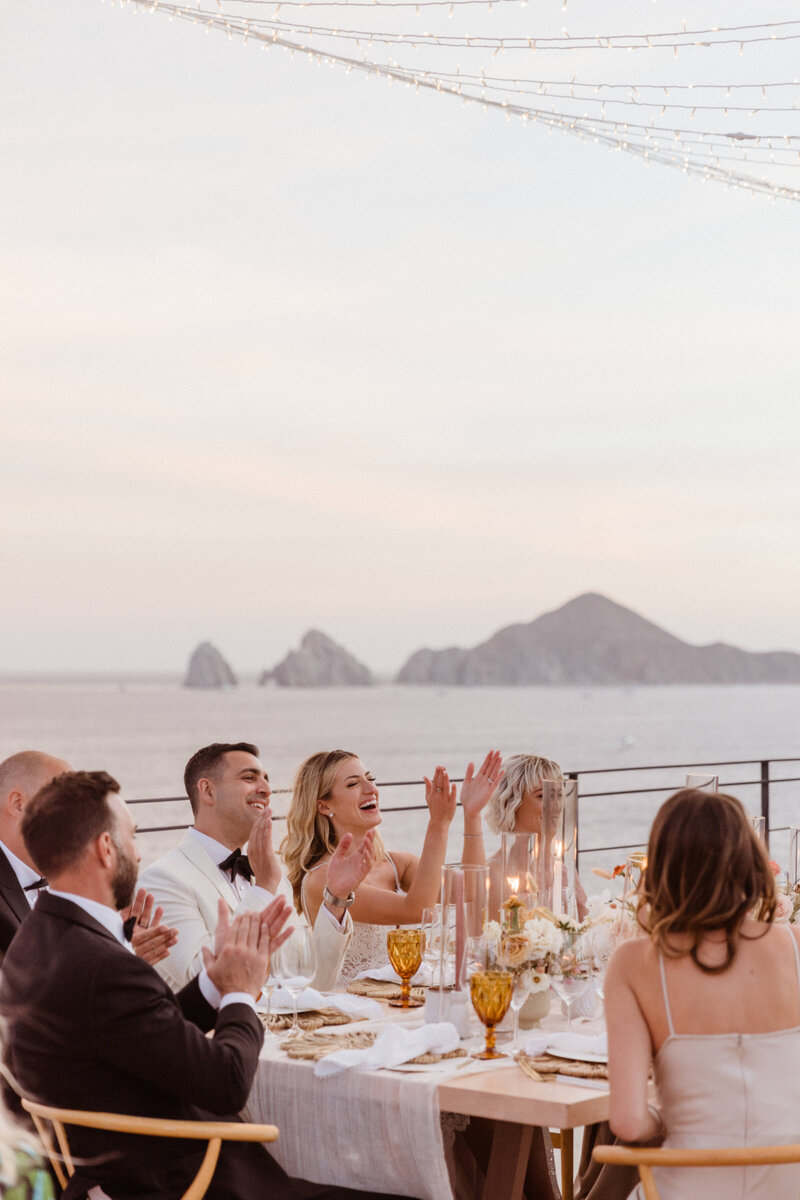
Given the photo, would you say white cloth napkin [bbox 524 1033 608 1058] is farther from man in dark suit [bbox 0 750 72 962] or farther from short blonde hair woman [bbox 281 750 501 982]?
man in dark suit [bbox 0 750 72 962]

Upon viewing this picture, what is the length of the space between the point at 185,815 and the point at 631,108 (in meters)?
38.8

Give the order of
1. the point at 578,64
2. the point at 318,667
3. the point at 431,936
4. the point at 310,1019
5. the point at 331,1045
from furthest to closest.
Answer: the point at 318,667 → the point at 578,64 → the point at 431,936 → the point at 310,1019 → the point at 331,1045

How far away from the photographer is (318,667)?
60.9 metres

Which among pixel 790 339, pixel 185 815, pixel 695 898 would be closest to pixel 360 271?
pixel 790 339

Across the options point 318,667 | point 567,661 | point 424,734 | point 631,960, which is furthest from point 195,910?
point 567,661

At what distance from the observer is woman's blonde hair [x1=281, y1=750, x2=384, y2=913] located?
13.6 ft

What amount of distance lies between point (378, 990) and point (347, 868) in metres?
0.31

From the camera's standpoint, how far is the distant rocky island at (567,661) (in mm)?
57250

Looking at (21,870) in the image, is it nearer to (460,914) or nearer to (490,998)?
(460,914)

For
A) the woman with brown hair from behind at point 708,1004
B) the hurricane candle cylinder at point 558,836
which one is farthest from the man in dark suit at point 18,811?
the woman with brown hair from behind at point 708,1004

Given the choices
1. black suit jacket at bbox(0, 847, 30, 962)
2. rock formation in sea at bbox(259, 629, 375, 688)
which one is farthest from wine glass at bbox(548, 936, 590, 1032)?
rock formation in sea at bbox(259, 629, 375, 688)

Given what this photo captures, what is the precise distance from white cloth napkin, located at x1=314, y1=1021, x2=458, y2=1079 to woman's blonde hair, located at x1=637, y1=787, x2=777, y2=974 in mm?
640

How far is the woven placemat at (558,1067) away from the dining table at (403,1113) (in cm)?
2

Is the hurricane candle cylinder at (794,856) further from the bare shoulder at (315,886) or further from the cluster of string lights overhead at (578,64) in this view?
the cluster of string lights overhead at (578,64)
